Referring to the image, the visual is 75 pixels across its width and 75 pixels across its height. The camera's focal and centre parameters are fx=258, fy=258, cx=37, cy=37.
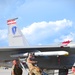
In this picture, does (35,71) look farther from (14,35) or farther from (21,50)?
(14,35)

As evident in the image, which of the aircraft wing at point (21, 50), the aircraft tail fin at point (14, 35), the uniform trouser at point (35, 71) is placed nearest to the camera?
the uniform trouser at point (35, 71)

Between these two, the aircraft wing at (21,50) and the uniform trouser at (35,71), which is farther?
the aircraft wing at (21,50)

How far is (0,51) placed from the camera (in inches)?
557

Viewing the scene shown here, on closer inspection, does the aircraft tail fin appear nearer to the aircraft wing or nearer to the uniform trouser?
the aircraft wing

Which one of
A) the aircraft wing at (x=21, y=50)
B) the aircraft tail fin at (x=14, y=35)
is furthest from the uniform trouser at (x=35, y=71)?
the aircraft tail fin at (x=14, y=35)

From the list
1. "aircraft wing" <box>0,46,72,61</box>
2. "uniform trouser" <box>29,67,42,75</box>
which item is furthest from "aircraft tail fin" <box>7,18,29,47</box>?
"uniform trouser" <box>29,67,42,75</box>

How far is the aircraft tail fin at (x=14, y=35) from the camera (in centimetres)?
1736

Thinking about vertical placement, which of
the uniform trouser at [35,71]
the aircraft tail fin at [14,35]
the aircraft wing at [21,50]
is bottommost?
the uniform trouser at [35,71]

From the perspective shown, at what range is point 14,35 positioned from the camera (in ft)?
57.4

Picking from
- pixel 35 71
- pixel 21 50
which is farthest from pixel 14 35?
pixel 35 71

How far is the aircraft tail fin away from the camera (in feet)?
57.0

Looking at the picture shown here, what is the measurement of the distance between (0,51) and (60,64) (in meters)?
3.54

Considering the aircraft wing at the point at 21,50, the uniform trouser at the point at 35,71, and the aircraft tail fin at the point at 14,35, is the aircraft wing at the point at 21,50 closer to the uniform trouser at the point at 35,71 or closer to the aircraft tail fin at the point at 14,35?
the aircraft tail fin at the point at 14,35

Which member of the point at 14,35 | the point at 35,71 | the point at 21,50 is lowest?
the point at 35,71
